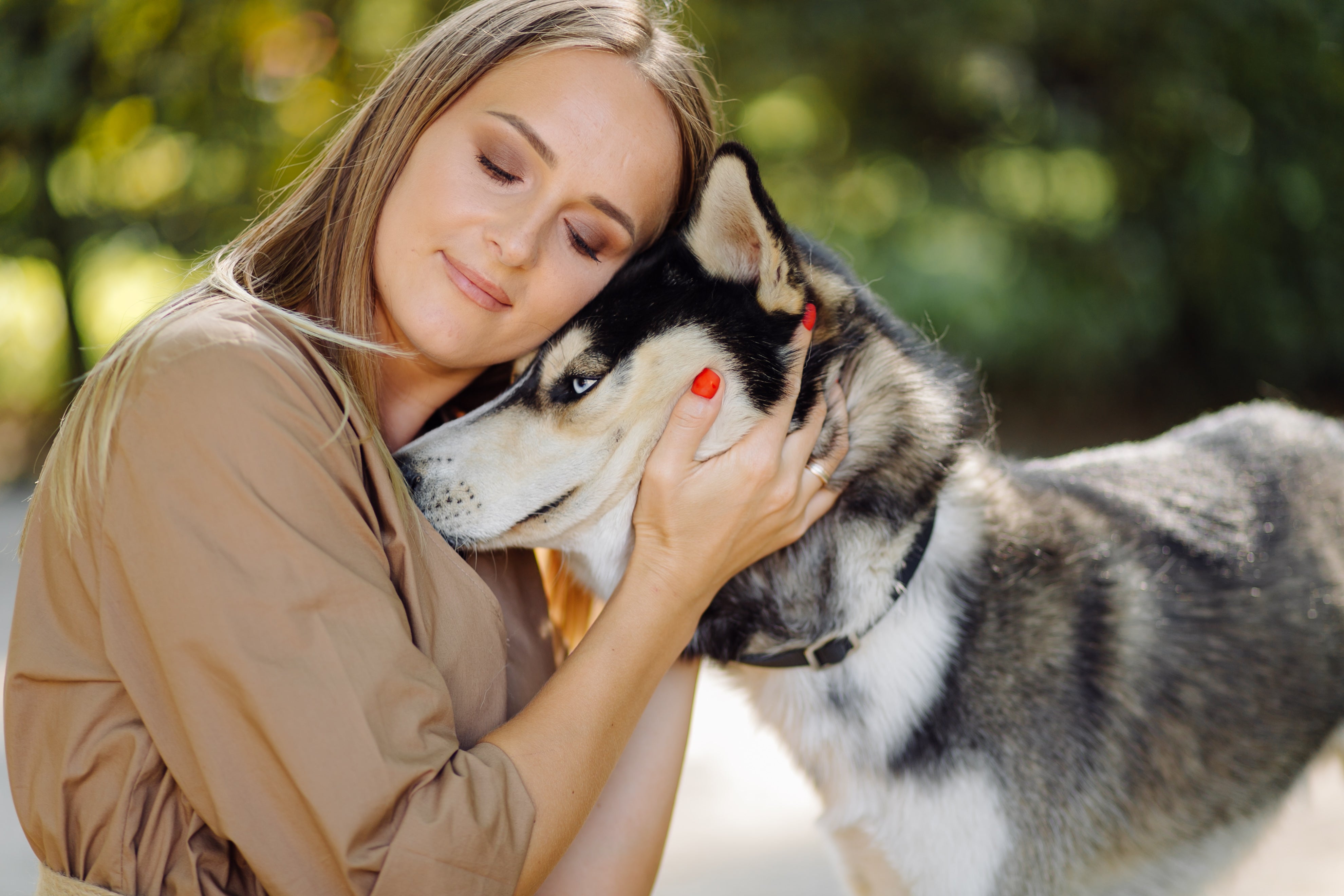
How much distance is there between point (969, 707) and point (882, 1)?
5.50 metres

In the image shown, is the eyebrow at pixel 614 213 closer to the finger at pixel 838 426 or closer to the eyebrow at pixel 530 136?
the eyebrow at pixel 530 136

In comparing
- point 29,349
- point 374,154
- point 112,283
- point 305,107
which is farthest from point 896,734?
point 29,349

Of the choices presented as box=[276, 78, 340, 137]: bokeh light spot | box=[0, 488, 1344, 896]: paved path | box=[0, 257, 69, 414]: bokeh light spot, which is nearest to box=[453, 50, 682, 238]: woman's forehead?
box=[0, 488, 1344, 896]: paved path

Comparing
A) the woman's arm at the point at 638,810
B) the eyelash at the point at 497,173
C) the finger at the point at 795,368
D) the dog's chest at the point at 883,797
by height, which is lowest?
the dog's chest at the point at 883,797

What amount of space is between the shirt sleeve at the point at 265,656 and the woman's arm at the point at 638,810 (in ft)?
1.50

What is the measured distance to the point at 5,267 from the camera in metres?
7.35

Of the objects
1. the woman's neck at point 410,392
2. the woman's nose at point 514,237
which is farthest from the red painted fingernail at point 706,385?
the woman's neck at point 410,392

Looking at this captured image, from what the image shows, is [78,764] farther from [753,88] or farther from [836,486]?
[753,88]

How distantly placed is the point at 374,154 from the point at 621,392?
1.99 ft

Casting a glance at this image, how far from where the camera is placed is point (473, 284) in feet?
5.47

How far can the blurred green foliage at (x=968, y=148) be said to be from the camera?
20.2 ft

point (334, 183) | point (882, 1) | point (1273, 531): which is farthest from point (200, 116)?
point (1273, 531)

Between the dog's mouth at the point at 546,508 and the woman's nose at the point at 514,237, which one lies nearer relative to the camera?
the woman's nose at the point at 514,237

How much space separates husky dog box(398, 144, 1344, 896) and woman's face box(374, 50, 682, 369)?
147mm
